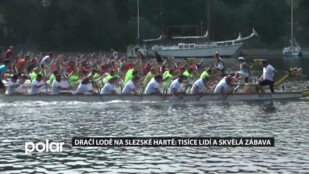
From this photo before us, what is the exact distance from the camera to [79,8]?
89.8 meters

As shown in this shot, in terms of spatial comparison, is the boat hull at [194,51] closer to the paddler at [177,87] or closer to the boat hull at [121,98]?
the boat hull at [121,98]

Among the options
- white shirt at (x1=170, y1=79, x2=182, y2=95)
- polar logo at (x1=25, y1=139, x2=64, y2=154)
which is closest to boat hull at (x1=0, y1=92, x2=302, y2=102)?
white shirt at (x1=170, y1=79, x2=182, y2=95)

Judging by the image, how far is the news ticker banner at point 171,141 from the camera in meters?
22.1

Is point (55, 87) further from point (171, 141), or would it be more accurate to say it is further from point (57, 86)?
point (171, 141)

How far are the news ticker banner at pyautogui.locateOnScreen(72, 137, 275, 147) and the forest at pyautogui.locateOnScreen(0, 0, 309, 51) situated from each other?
68.3m

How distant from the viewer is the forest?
3565 inches

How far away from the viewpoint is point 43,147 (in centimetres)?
2216

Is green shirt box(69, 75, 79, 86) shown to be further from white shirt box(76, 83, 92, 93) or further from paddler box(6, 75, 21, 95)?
paddler box(6, 75, 21, 95)

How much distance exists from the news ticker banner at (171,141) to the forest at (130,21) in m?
68.3

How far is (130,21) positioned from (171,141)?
76445mm

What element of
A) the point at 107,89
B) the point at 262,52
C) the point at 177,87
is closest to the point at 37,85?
the point at 107,89

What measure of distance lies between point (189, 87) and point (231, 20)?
222ft

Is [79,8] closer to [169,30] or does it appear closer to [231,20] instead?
[169,30]

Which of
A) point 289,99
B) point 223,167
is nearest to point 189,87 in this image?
point 289,99
